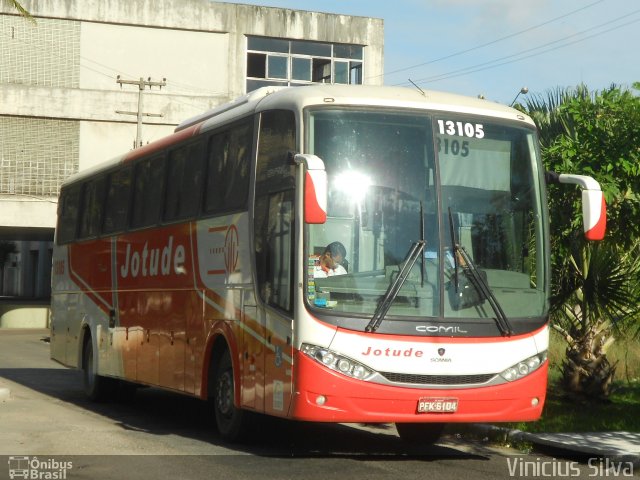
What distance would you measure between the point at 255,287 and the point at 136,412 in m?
5.67

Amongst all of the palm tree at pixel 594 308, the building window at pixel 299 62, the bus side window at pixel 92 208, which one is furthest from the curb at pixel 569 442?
the building window at pixel 299 62

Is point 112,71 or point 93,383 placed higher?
point 112,71

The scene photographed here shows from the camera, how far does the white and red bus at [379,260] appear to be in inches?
428

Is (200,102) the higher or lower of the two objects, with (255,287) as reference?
higher

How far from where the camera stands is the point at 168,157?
15016mm

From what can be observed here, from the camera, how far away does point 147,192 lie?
15750 mm

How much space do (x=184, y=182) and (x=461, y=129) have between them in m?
3.97

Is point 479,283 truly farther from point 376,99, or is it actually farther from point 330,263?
point 376,99

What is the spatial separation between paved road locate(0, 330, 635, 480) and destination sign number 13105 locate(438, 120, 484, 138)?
3217 mm

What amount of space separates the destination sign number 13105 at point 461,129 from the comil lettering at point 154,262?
3950 millimetres

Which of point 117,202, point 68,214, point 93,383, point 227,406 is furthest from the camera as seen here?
point 68,214

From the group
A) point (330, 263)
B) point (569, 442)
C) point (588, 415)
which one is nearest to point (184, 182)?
point (330, 263)

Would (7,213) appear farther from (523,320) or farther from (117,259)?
(523,320)

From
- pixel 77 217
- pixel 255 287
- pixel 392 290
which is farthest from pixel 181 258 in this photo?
pixel 77 217
